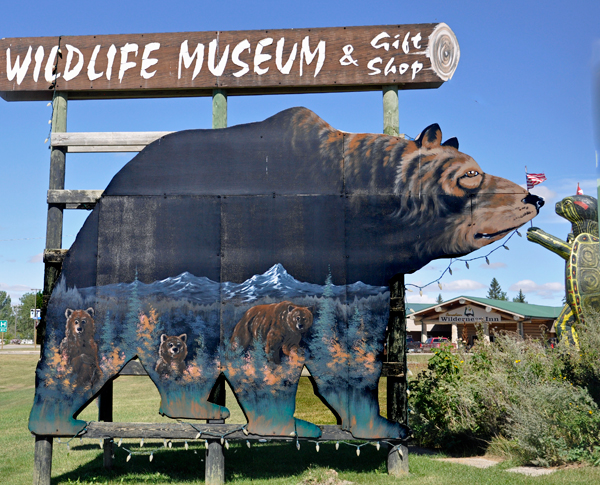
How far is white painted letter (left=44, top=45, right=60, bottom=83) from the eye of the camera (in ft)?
26.8

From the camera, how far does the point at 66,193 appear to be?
777 centimetres

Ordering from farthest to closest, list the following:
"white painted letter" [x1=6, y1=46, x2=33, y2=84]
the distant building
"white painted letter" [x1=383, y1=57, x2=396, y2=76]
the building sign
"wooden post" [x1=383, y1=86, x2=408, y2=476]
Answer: the building sign
the distant building
"white painted letter" [x1=6, y1=46, x2=33, y2=84]
"white painted letter" [x1=383, y1=57, x2=396, y2=76]
"wooden post" [x1=383, y1=86, x2=408, y2=476]

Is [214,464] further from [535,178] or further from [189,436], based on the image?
[535,178]

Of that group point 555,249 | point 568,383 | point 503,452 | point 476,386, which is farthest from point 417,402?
point 555,249

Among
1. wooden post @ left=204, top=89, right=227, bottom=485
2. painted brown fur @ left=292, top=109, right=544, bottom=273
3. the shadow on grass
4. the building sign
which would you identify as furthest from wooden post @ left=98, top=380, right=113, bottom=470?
the building sign

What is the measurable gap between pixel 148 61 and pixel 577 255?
45.5ft

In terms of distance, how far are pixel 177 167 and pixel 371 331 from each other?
11.5ft

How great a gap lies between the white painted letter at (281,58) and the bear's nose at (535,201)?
385 centimetres

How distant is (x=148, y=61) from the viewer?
815 centimetres

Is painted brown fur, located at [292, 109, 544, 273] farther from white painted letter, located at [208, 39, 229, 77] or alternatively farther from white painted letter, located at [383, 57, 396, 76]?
white painted letter, located at [208, 39, 229, 77]

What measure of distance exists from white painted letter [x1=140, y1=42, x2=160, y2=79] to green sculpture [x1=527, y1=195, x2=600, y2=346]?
1305cm

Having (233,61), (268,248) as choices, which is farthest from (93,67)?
(268,248)

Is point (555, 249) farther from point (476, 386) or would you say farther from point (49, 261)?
point (49, 261)

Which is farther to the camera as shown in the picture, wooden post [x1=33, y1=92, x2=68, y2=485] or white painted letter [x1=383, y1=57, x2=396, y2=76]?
white painted letter [x1=383, y1=57, x2=396, y2=76]
